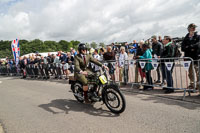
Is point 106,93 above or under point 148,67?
under

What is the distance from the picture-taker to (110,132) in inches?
123

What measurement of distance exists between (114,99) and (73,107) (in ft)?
5.31

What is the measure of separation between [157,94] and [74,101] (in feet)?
10.3

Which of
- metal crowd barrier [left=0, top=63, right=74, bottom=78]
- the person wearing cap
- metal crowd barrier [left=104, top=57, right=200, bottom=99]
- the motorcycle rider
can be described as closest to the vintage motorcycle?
the motorcycle rider

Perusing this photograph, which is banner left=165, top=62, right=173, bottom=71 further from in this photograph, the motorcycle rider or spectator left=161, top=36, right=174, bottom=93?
the motorcycle rider

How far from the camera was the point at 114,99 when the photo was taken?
4.02 metres

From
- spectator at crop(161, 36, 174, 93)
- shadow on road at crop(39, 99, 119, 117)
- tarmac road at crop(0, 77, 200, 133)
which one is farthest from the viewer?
spectator at crop(161, 36, 174, 93)

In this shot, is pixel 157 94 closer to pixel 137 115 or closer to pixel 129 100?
pixel 129 100

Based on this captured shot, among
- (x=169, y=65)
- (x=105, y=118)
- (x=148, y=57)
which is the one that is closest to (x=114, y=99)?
(x=105, y=118)

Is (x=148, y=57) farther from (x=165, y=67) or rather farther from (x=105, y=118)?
(x=105, y=118)

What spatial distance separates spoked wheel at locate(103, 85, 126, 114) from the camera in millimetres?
3862

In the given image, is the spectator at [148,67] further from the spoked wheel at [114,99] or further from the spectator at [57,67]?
the spectator at [57,67]

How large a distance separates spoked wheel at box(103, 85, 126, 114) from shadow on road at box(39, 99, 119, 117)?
18cm

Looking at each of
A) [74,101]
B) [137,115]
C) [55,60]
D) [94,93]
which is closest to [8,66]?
[55,60]
